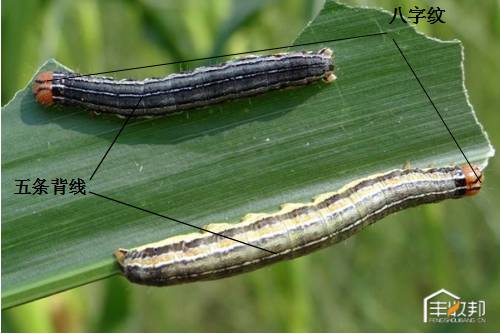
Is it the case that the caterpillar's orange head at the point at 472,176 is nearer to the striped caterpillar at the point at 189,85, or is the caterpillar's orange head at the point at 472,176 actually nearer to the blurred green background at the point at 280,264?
the blurred green background at the point at 280,264

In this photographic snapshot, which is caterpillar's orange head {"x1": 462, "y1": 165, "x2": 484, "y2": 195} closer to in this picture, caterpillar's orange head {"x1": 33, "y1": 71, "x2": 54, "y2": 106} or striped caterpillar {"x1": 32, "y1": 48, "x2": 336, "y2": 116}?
striped caterpillar {"x1": 32, "y1": 48, "x2": 336, "y2": 116}

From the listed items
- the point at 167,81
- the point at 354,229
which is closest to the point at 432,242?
the point at 354,229

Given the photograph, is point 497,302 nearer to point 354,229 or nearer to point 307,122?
point 354,229

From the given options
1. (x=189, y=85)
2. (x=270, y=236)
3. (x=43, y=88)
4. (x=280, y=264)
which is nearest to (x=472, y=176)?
(x=270, y=236)

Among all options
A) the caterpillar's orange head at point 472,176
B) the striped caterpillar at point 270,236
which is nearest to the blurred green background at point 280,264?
the striped caterpillar at point 270,236

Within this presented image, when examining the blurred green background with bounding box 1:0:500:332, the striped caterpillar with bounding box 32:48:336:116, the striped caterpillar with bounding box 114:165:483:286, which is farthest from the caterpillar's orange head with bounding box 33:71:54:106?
the striped caterpillar with bounding box 114:165:483:286
